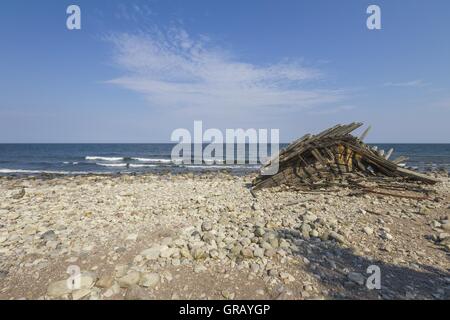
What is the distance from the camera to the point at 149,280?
3527 mm

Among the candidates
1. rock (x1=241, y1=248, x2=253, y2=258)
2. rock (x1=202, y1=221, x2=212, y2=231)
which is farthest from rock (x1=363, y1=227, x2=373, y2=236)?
rock (x1=202, y1=221, x2=212, y2=231)

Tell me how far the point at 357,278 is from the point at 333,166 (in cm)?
754

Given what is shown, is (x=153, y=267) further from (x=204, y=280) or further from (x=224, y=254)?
(x=224, y=254)

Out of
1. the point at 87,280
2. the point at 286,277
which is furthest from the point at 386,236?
the point at 87,280

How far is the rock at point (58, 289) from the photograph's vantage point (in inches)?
129

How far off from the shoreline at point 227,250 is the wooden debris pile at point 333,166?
2.49 m

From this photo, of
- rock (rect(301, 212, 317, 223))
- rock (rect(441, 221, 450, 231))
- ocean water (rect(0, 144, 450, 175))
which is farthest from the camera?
ocean water (rect(0, 144, 450, 175))

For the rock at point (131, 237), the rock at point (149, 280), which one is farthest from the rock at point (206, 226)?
the rock at point (149, 280)

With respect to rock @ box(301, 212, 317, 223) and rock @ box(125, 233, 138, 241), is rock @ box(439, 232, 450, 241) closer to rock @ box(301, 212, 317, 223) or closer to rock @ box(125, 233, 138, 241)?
rock @ box(301, 212, 317, 223)

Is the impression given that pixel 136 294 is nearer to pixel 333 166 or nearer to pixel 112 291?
pixel 112 291

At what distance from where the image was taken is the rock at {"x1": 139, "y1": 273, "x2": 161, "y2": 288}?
347cm

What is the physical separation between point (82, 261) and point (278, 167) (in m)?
8.17

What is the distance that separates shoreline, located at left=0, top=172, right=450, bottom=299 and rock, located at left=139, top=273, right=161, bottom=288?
15 mm
